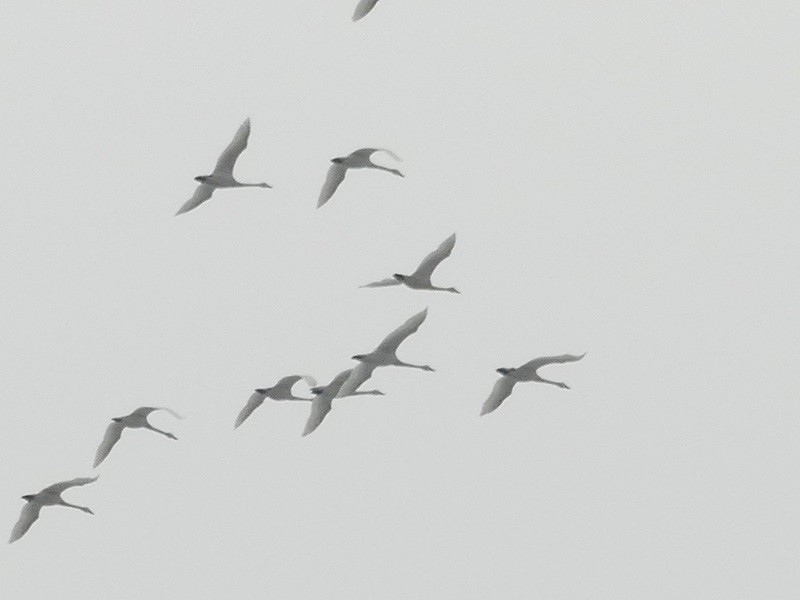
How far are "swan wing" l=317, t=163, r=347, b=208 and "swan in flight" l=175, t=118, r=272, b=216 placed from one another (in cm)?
149

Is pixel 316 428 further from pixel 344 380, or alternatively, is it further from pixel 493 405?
pixel 493 405

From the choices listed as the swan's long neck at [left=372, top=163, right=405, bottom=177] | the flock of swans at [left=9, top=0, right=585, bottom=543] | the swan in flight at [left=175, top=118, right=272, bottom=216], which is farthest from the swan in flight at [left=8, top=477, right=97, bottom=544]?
the swan's long neck at [left=372, top=163, right=405, bottom=177]

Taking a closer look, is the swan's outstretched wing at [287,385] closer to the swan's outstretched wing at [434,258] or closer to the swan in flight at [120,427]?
the swan in flight at [120,427]

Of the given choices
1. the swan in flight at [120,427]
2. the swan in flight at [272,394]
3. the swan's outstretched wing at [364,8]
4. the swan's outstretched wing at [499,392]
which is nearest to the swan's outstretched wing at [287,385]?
the swan in flight at [272,394]

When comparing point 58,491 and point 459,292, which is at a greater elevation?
point 459,292

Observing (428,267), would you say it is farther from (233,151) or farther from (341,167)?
(233,151)

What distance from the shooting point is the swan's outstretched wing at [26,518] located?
60.1 m

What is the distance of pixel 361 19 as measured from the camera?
51938mm

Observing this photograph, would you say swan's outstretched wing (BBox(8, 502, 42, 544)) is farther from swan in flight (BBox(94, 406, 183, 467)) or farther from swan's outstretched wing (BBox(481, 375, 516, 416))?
swan's outstretched wing (BBox(481, 375, 516, 416))

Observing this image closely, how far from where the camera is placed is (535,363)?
57.8 metres

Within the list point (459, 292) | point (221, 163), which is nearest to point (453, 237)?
point (459, 292)

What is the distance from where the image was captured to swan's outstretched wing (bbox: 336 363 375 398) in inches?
2356

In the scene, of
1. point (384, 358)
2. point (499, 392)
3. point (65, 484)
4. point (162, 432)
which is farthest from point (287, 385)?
point (65, 484)

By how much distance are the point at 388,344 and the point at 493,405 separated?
117 inches
